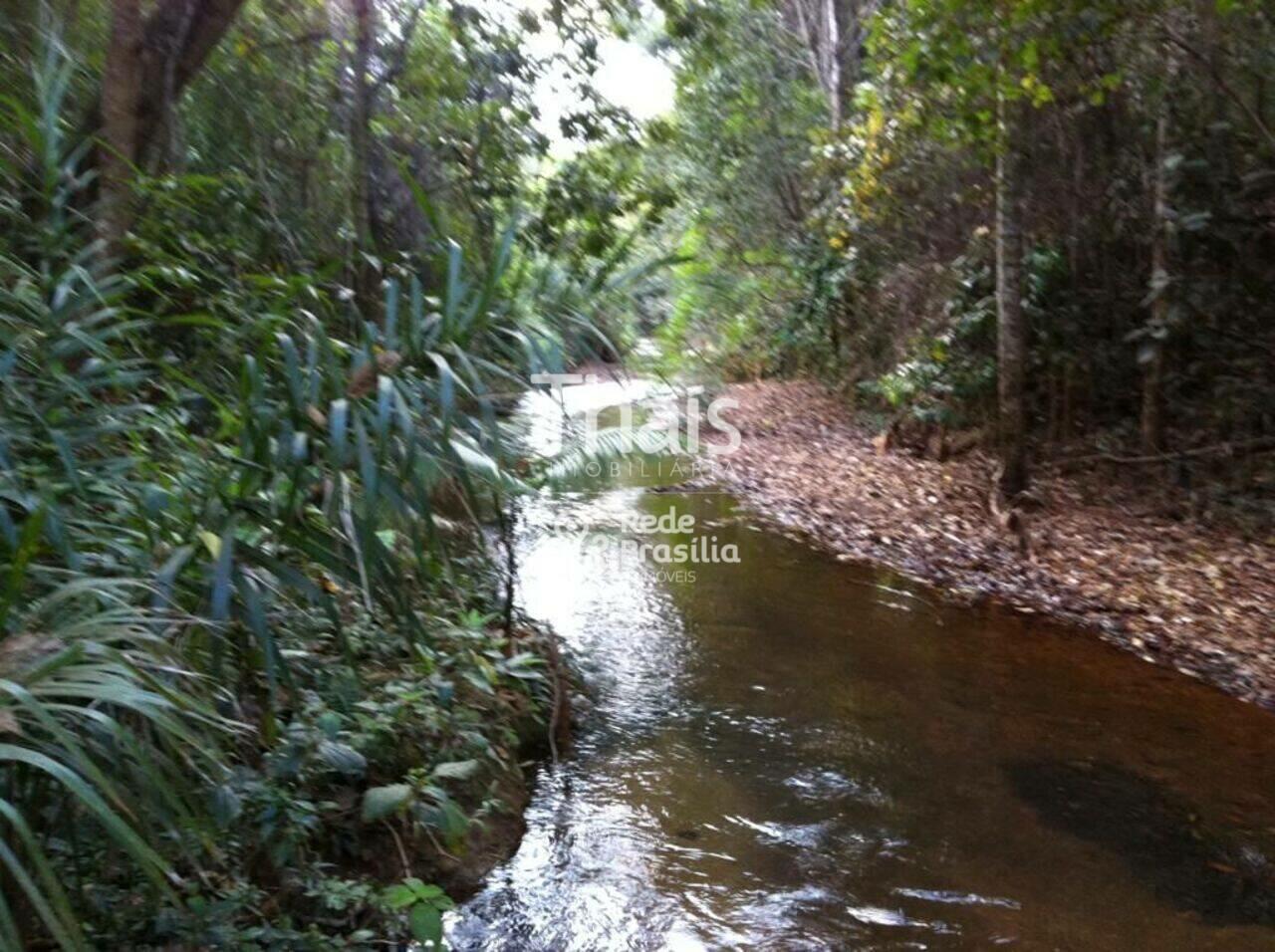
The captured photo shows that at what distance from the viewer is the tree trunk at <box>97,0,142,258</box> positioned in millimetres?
3289

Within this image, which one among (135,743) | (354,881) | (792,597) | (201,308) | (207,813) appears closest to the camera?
(135,743)

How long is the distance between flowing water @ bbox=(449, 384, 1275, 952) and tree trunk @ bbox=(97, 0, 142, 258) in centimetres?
167

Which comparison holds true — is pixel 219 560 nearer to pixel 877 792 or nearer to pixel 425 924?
pixel 425 924

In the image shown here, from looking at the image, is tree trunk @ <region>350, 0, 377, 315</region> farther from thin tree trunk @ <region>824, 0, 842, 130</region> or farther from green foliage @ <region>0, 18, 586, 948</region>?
thin tree trunk @ <region>824, 0, 842, 130</region>

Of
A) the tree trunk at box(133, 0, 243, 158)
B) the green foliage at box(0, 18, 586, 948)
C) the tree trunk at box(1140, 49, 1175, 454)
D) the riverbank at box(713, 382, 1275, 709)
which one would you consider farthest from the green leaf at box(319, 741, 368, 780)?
the tree trunk at box(1140, 49, 1175, 454)

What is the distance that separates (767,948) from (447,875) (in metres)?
1.06

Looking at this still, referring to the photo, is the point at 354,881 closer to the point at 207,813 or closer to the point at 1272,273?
the point at 207,813

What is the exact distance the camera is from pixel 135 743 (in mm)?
1691

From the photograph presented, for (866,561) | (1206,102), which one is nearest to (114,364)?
(866,561)

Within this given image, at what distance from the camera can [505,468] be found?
3.05m

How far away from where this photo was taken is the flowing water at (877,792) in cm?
325

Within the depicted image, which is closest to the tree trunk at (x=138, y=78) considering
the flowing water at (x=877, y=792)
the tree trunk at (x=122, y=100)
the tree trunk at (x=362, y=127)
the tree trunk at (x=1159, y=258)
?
the tree trunk at (x=122, y=100)

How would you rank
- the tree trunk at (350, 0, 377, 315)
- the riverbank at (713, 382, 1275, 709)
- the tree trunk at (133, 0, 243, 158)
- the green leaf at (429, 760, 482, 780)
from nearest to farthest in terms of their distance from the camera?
the green leaf at (429, 760, 482, 780)
the tree trunk at (133, 0, 243, 158)
the tree trunk at (350, 0, 377, 315)
the riverbank at (713, 382, 1275, 709)

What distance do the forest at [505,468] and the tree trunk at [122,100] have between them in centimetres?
2
